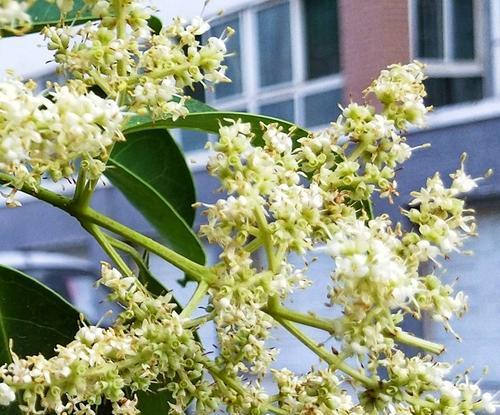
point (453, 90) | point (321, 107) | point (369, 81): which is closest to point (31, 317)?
point (369, 81)

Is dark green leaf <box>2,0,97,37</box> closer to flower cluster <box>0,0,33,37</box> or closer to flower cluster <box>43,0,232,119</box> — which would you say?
flower cluster <box>43,0,232,119</box>

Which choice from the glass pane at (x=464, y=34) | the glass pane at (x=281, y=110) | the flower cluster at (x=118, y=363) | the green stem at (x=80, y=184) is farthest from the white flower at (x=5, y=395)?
the glass pane at (x=281, y=110)

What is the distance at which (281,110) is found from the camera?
3578 millimetres

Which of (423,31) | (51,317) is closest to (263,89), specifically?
(423,31)

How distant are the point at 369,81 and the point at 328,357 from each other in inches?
100

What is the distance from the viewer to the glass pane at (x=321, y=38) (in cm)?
344

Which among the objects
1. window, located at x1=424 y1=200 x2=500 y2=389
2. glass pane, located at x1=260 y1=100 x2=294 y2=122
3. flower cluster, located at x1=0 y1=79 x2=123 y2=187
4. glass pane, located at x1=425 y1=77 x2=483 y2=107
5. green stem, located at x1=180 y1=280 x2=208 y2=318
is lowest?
window, located at x1=424 y1=200 x2=500 y2=389

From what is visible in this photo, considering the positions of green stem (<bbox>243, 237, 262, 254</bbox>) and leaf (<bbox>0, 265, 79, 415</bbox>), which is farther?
leaf (<bbox>0, 265, 79, 415</bbox>)

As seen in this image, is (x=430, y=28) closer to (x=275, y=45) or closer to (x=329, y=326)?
(x=275, y=45)

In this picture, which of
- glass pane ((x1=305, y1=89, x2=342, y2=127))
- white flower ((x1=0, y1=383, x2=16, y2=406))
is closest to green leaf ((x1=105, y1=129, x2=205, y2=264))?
white flower ((x1=0, y1=383, x2=16, y2=406))

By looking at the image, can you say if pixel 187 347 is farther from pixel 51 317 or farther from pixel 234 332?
pixel 51 317

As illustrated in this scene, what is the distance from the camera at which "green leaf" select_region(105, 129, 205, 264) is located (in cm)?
73

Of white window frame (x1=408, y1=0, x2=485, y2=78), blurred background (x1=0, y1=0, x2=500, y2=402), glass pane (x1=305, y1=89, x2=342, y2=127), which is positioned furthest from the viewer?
glass pane (x1=305, y1=89, x2=342, y2=127)

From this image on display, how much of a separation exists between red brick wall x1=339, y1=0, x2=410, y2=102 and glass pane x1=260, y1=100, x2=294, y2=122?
1.39 ft
